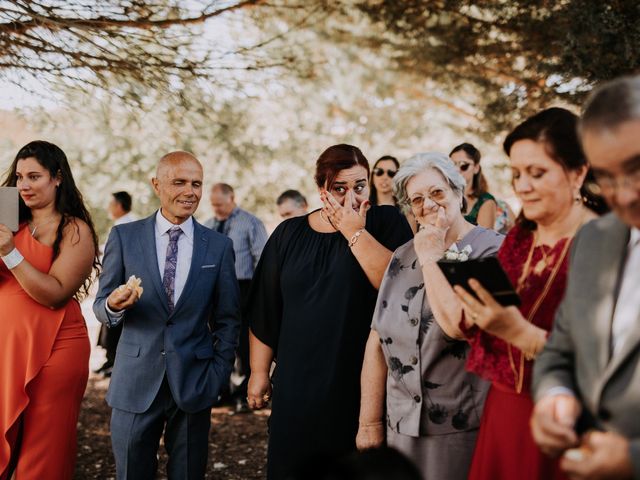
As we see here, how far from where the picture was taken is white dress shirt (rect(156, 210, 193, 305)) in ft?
13.0

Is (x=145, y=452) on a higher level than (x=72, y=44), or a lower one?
lower

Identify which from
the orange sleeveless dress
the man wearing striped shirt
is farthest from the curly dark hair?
the man wearing striped shirt

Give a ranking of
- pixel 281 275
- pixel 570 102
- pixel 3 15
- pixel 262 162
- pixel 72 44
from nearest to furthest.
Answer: pixel 281 275, pixel 3 15, pixel 72 44, pixel 570 102, pixel 262 162

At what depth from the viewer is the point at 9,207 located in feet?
12.5

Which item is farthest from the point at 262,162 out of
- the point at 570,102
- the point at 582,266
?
the point at 582,266

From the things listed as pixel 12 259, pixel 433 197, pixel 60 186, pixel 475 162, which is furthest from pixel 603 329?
pixel 475 162

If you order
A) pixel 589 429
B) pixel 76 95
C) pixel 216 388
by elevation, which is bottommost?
pixel 216 388

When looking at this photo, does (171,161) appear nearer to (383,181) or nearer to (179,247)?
(179,247)

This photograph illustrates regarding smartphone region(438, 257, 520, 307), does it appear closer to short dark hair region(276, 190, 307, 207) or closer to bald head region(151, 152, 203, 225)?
bald head region(151, 152, 203, 225)

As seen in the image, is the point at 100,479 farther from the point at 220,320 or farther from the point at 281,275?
the point at 281,275

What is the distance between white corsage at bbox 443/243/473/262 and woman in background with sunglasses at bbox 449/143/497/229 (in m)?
3.08

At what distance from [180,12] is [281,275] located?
8.87ft

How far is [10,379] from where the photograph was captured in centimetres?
381

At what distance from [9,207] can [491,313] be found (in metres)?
2.93
